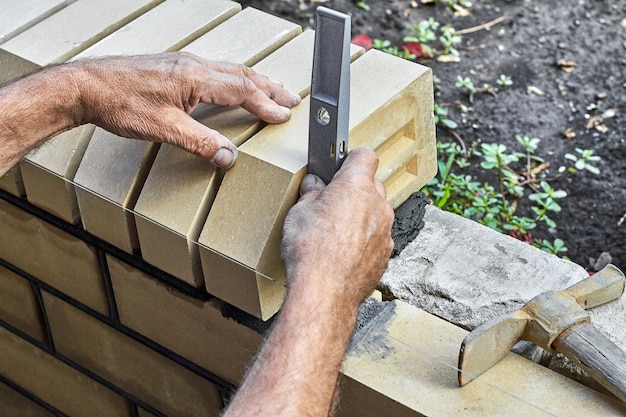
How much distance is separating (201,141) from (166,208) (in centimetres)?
19

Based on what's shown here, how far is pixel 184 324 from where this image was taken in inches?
88.5

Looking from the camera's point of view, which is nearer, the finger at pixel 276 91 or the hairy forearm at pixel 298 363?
the hairy forearm at pixel 298 363

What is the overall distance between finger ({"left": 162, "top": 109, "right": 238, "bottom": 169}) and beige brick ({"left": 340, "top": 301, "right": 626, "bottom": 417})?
1.62 feet

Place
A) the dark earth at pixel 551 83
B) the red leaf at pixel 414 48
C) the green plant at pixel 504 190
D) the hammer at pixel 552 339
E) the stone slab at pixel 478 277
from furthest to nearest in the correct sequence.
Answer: the red leaf at pixel 414 48
the dark earth at pixel 551 83
the green plant at pixel 504 190
the stone slab at pixel 478 277
the hammer at pixel 552 339

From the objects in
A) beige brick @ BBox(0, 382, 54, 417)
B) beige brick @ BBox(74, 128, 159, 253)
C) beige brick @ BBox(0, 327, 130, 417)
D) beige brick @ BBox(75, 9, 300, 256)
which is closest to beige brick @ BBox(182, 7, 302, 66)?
beige brick @ BBox(75, 9, 300, 256)

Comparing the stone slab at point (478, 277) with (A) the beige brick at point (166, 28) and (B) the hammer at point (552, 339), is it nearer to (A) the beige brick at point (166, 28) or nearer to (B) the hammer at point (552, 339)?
(B) the hammer at point (552, 339)

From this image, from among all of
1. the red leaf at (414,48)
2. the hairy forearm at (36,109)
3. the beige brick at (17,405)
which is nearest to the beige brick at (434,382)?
the hairy forearm at (36,109)

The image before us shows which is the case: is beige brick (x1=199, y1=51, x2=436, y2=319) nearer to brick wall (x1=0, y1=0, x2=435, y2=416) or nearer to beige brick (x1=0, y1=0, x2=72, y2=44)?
brick wall (x1=0, y1=0, x2=435, y2=416)

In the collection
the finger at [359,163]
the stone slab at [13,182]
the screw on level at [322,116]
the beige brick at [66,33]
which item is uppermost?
the screw on level at [322,116]

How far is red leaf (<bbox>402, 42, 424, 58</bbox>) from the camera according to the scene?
4168mm

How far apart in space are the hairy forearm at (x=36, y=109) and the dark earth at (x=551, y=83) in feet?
6.47

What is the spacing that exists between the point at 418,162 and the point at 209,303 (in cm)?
60

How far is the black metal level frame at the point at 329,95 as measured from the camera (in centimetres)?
167

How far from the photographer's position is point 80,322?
2.54 metres
